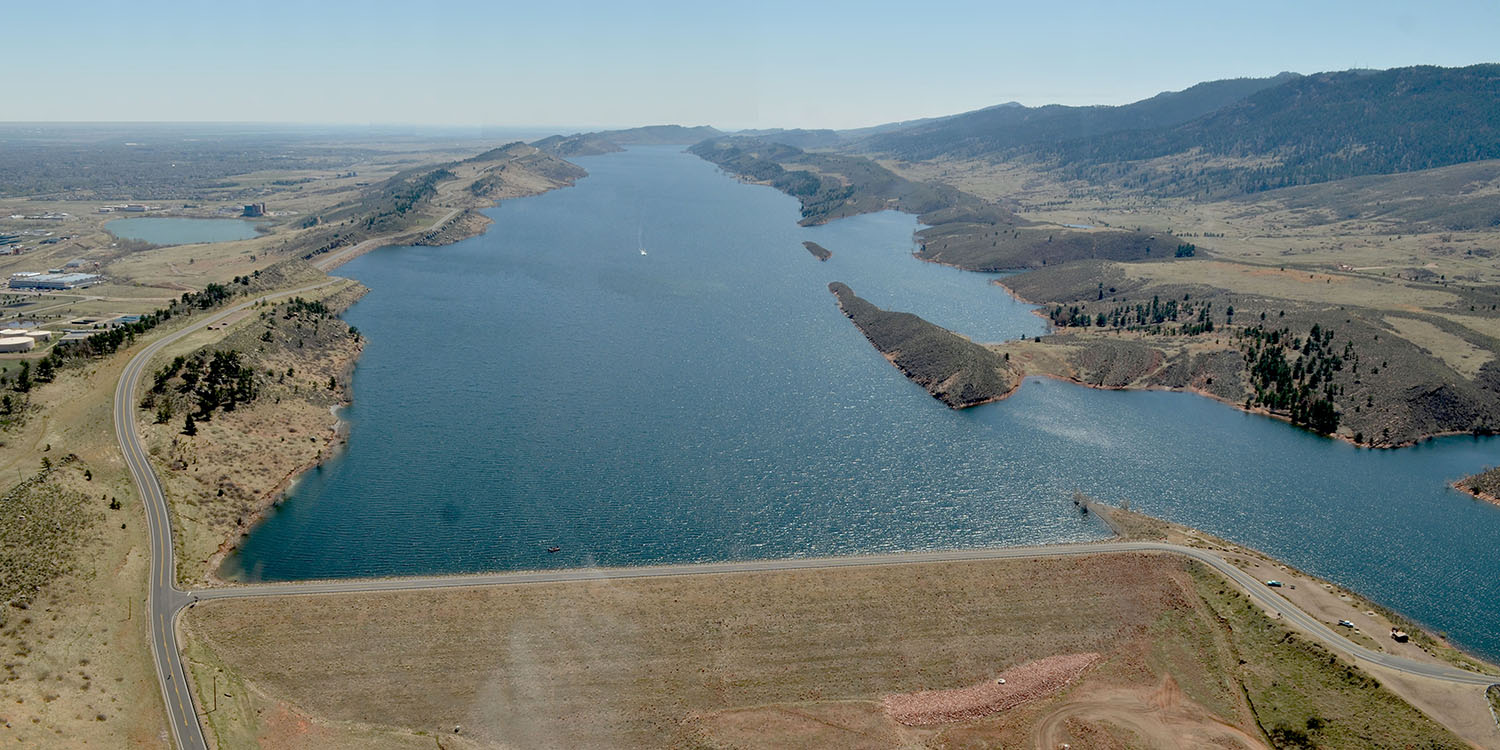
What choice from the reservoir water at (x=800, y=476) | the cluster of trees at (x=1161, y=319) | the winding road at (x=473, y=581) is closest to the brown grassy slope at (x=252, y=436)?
the winding road at (x=473, y=581)

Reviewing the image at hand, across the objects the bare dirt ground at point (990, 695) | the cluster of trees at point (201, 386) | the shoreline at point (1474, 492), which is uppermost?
the cluster of trees at point (201, 386)

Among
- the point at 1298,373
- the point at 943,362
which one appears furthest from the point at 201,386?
the point at 1298,373

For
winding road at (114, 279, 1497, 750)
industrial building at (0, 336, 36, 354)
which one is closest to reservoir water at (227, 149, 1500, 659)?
winding road at (114, 279, 1497, 750)

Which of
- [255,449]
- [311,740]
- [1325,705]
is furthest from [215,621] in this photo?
[1325,705]

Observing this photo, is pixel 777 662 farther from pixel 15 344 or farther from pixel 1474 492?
pixel 15 344

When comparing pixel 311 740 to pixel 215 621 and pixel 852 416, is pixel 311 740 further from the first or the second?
pixel 852 416

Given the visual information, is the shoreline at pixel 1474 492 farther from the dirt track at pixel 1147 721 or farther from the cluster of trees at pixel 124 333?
the cluster of trees at pixel 124 333
